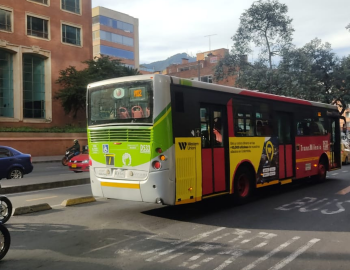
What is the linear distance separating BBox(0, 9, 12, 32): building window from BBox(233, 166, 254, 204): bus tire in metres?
32.0

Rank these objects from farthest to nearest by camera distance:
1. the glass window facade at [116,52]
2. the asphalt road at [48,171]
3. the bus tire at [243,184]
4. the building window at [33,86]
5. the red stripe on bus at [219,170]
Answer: the glass window facade at [116,52], the building window at [33,86], the asphalt road at [48,171], the bus tire at [243,184], the red stripe on bus at [219,170]

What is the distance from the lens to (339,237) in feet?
20.5

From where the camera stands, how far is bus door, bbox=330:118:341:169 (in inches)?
556

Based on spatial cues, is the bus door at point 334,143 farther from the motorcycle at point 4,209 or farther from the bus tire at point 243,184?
the motorcycle at point 4,209

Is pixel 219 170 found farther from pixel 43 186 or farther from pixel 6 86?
pixel 6 86

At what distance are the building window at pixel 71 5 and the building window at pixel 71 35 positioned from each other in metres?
1.94

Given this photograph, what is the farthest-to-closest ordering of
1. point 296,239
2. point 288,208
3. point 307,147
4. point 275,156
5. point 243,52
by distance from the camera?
point 243,52 < point 307,147 < point 275,156 < point 288,208 < point 296,239

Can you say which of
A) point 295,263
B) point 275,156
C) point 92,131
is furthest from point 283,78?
Answer: point 295,263

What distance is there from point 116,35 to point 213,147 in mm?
62257

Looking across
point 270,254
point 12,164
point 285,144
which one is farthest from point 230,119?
point 12,164

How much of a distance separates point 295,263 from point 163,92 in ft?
12.6

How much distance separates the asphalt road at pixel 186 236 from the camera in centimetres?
504

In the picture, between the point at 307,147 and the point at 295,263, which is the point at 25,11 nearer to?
the point at 307,147

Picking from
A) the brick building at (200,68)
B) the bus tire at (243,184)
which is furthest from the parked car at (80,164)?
the brick building at (200,68)
